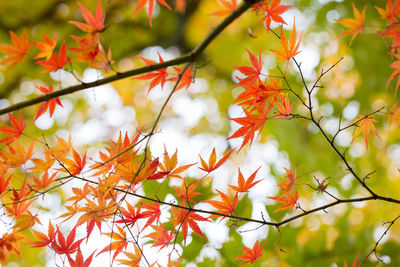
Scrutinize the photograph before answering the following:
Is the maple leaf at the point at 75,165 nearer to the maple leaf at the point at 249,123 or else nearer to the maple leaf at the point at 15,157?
the maple leaf at the point at 15,157

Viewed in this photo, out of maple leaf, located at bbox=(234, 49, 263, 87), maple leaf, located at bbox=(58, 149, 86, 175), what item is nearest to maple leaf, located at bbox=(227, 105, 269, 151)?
maple leaf, located at bbox=(234, 49, 263, 87)

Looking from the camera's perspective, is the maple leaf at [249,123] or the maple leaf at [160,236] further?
the maple leaf at [160,236]

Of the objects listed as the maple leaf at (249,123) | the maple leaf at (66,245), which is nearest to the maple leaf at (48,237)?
the maple leaf at (66,245)

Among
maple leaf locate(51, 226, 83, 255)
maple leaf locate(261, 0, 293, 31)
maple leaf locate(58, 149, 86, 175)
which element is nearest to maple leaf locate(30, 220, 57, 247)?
maple leaf locate(51, 226, 83, 255)

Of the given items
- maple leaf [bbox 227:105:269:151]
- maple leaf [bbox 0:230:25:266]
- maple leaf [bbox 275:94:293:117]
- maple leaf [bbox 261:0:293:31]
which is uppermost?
maple leaf [bbox 261:0:293:31]

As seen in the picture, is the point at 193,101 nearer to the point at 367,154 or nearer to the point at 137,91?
the point at 137,91

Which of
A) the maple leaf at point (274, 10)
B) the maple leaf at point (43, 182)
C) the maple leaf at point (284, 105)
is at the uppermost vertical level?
the maple leaf at point (274, 10)

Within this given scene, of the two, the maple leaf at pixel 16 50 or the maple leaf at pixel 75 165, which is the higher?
the maple leaf at pixel 16 50

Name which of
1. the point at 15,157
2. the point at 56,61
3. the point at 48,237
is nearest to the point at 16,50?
the point at 56,61

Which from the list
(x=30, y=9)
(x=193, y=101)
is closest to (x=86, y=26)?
(x=30, y=9)

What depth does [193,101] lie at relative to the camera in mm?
2797

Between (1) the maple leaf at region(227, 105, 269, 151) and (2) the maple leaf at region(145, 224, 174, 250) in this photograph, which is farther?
(2) the maple leaf at region(145, 224, 174, 250)

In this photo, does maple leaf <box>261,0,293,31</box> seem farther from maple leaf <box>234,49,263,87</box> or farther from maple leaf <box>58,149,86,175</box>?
maple leaf <box>58,149,86,175</box>

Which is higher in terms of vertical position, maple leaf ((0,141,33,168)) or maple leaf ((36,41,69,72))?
maple leaf ((36,41,69,72))
